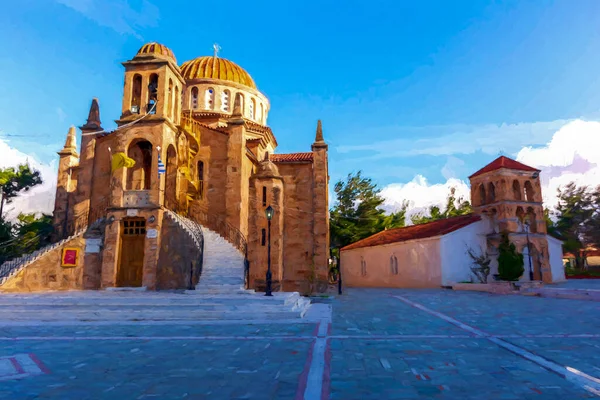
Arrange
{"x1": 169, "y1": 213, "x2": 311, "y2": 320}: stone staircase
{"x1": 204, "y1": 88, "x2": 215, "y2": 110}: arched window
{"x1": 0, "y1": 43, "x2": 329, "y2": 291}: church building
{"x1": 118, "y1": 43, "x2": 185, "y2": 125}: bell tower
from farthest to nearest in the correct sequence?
{"x1": 204, "y1": 88, "x2": 215, "y2": 110}: arched window → {"x1": 118, "y1": 43, "x2": 185, "y2": 125}: bell tower → {"x1": 0, "y1": 43, "x2": 329, "y2": 291}: church building → {"x1": 169, "y1": 213, "x2": 311, "y2": 320}: stone staircase

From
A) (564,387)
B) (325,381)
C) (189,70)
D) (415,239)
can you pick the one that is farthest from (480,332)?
(189,70)

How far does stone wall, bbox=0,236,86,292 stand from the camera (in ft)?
58.8

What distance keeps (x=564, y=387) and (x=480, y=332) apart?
4355 millimetres

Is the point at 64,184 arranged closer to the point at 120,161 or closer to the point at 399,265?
the point at 120,161

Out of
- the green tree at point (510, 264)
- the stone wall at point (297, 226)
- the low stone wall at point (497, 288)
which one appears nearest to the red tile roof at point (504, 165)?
the green tree at point (510, 264)

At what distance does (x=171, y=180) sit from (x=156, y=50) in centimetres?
723

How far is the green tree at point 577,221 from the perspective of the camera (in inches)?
1919

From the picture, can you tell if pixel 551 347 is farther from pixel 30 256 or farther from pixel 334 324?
pixel 30 256

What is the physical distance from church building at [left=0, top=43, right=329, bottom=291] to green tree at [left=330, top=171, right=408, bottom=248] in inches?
696

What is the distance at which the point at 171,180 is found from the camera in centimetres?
2155

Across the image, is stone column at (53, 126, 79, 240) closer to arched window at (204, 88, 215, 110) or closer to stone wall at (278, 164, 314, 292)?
arched window at (204, 88, 215, 110)

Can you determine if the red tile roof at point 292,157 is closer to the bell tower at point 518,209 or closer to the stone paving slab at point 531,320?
the stone paving slab at point 531,320

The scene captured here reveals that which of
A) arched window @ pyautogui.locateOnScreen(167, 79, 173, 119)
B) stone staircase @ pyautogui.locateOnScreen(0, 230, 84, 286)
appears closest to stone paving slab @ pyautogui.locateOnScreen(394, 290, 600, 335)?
arched window @ pyautogui.locateOnScreen(167, 79, 173, 119)

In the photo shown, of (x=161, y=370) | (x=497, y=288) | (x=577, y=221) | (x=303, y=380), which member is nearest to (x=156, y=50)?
(x=161, y=370)
